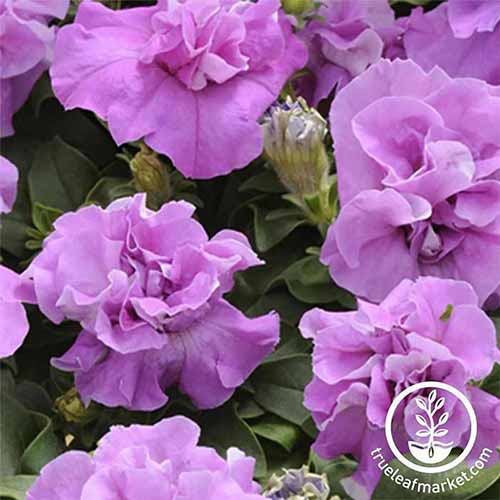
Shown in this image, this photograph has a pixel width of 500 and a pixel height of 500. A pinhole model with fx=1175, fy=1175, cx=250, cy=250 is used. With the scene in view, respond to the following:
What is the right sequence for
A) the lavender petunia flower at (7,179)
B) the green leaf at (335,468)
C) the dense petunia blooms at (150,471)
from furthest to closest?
the lavender petunia flower at (7,179)
the green leaf at (335,468)
the dense petunia blooms at (150,471)

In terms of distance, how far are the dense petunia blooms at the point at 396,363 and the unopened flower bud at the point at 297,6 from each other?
0.79 ft

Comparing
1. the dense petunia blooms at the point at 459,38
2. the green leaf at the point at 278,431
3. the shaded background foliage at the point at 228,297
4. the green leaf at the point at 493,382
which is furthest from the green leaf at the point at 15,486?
the dense petunia blooms at the point at 459,38

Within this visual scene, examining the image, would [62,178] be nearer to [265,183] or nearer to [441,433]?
[265,183]

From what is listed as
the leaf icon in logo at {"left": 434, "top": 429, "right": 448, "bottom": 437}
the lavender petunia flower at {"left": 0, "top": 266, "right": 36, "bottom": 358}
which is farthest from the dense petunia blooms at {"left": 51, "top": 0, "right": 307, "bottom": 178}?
the leaf icon in logo at {"left": 434, "top": 429, "right": 448, "bottom": 437}

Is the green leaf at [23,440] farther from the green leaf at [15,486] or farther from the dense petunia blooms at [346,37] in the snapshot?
the dense petunia blooms at [346,37]

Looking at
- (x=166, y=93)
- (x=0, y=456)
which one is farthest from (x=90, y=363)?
(x=166, y=93)

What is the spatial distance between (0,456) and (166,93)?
9.1 inches

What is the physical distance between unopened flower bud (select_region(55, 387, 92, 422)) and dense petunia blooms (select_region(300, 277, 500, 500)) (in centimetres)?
14

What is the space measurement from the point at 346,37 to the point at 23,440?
32 centimetres

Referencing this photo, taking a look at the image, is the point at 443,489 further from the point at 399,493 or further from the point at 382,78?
the point at 382,78

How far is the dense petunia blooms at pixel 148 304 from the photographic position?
617mm

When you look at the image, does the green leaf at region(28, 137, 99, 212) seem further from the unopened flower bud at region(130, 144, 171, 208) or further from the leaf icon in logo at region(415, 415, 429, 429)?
the leaf icon in logo at region(415, 415, 429, 429)

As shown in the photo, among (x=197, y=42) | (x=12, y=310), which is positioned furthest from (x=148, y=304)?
(x=197, y=42)

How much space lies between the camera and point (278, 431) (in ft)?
2.09
